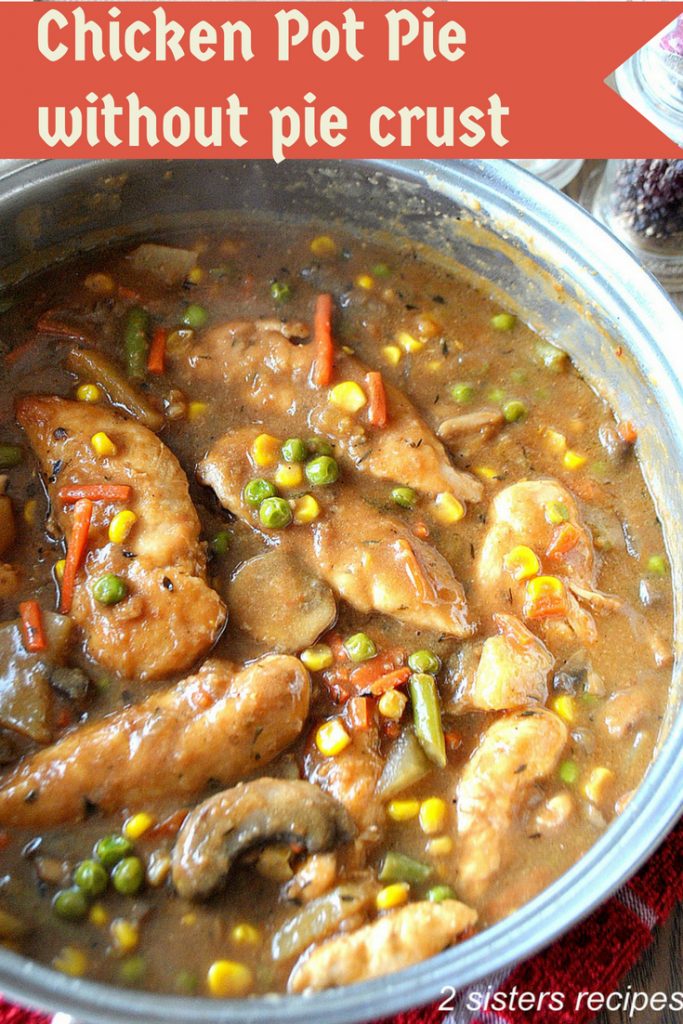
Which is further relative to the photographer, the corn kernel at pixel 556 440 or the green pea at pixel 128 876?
the corn kernel at pixel 556 440

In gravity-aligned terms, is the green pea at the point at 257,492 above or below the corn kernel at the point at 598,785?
above

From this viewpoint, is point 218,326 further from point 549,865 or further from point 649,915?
point 649,915

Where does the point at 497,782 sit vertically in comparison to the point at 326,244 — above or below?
below

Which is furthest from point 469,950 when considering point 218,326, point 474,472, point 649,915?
point 218,326

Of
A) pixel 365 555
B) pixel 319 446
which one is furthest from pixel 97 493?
pixel 365 555

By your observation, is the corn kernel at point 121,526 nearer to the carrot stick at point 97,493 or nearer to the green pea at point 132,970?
the carrot stick at point 97,493

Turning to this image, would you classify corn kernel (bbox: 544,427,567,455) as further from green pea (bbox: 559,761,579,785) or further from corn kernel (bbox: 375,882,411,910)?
corn kernel (bbox: 375,882,411,910)

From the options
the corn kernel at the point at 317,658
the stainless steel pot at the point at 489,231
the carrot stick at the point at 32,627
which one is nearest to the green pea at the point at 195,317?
the stainless steel pot at the point at 489,231

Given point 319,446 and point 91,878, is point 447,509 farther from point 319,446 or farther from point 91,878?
point 91,878
